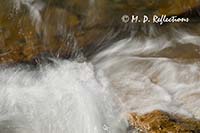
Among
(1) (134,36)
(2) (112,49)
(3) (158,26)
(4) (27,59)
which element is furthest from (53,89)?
(3) (158,26)

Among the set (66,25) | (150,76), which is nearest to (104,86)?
(150,76)

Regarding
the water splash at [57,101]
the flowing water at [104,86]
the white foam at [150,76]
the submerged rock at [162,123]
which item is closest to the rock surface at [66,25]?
the flowing water at [104,86]

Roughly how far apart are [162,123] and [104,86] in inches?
66.0

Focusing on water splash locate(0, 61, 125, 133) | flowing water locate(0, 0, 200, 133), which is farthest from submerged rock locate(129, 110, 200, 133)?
water splash locate(0, 61, 125, 133)

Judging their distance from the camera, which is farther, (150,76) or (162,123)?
(150,76)

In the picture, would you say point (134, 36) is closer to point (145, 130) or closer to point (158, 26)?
point (158, 26)

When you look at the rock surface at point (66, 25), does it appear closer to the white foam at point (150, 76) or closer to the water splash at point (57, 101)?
the water splash at point (57, 101)

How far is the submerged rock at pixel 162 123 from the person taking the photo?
18.0 feet

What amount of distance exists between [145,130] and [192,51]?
8.57 ft

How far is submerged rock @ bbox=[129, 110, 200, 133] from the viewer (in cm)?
549

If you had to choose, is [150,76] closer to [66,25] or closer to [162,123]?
[162,123]

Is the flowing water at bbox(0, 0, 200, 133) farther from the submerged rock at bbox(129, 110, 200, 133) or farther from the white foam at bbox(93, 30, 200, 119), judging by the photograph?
the submerged rock at bbox(129, 110, 200, 133)

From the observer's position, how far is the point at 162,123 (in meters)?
5.59

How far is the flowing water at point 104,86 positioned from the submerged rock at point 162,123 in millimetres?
185
